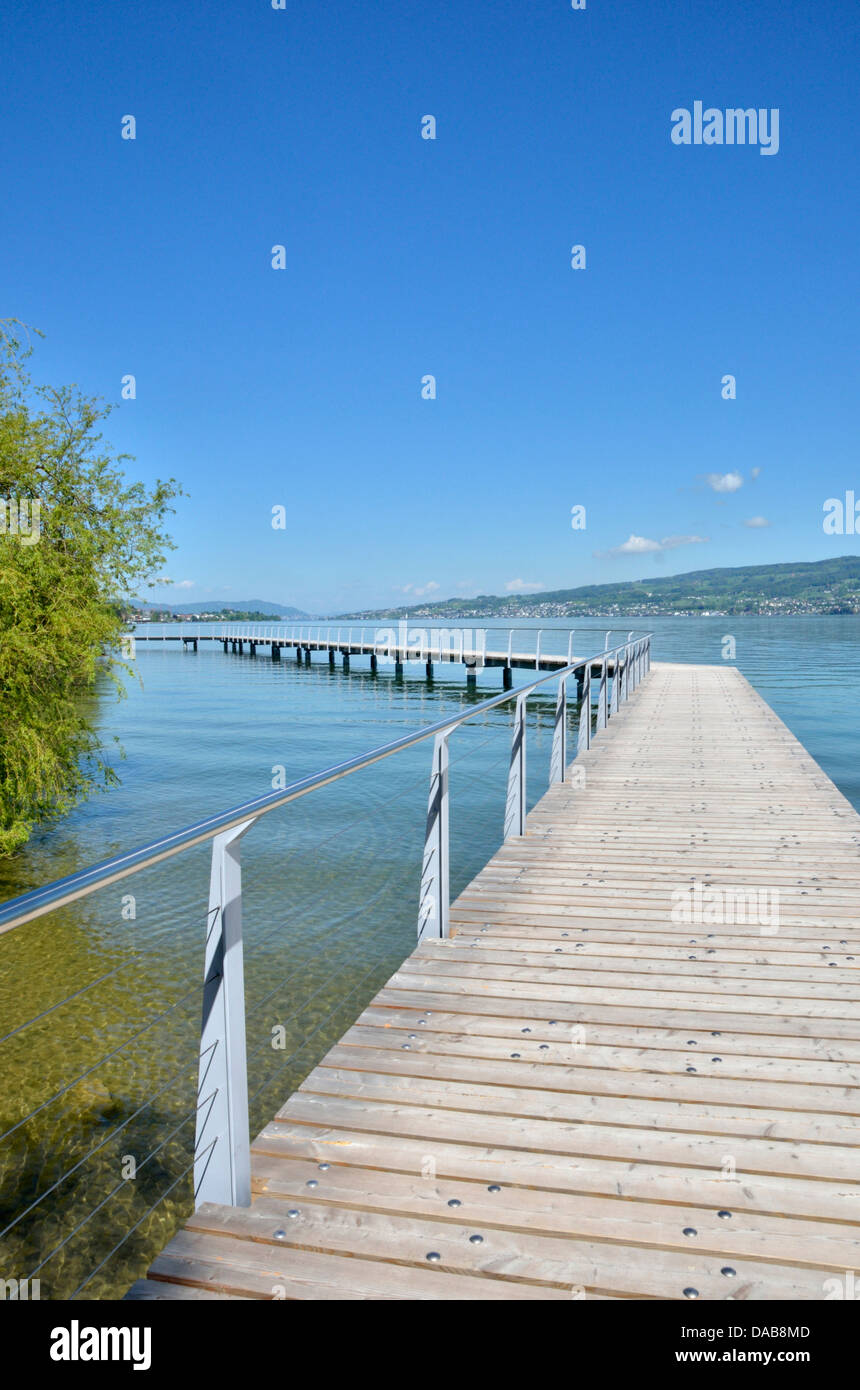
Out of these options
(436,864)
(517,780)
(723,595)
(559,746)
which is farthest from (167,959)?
(723,595)

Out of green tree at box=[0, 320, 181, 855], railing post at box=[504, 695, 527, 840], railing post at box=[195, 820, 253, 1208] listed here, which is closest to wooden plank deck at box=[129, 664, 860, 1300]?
railing post at box=[195, 820, 253, 1208]

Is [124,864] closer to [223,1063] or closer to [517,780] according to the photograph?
[223,1063]

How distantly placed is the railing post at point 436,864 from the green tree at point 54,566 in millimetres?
5931

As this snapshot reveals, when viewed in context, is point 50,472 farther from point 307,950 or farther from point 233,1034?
point 233,1034

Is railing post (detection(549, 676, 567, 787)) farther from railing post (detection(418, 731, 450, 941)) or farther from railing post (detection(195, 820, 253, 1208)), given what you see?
railing post (detection(195, 820, 253, 1208))

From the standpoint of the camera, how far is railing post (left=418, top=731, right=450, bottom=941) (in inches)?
143

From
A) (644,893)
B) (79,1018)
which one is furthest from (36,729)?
(644,893)

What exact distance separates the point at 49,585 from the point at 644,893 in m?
7.30

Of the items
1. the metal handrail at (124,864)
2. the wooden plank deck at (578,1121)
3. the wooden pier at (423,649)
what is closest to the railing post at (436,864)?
the wooden plank deck at (578,1121)

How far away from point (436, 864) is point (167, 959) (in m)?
3.90

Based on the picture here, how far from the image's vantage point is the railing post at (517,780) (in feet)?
17.6

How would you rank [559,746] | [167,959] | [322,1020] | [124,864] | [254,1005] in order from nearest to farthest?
[124,864] → [254,1005] → [322,1020] → [167,959] → [559,746]

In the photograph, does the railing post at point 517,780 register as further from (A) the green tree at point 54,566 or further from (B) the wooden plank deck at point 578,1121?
(A) the green tree at point 54,566

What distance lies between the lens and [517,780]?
555cm
